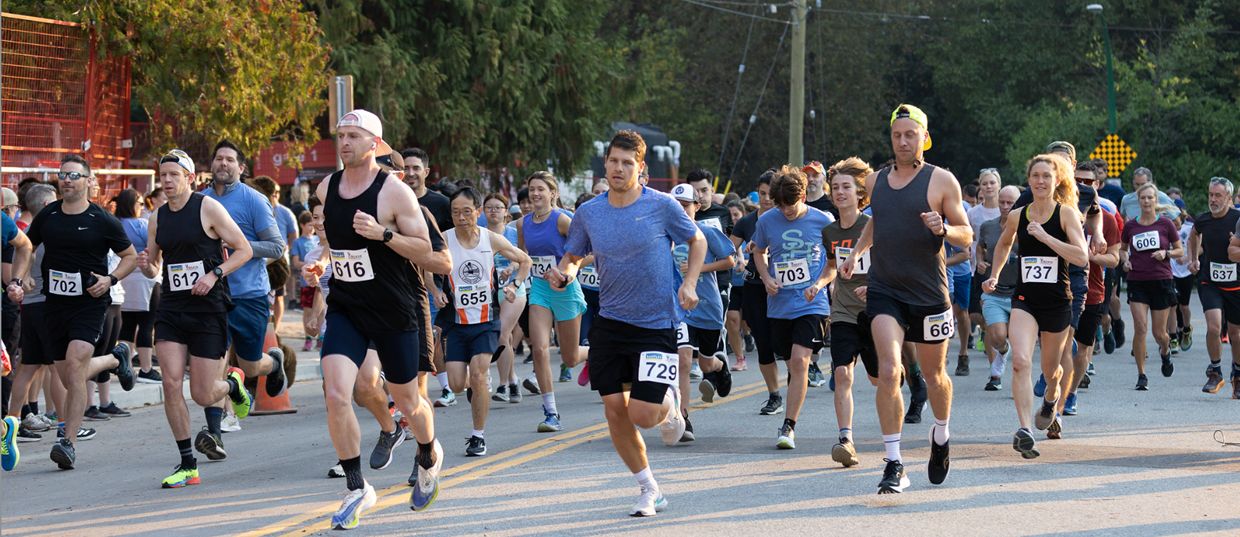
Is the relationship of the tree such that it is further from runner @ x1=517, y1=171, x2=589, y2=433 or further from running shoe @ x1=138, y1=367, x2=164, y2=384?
runner @ x1=517, y1=171, x2=589, y2=433

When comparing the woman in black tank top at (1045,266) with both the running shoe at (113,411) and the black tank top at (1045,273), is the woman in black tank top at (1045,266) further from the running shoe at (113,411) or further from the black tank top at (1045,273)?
the running shoe at (113,411)

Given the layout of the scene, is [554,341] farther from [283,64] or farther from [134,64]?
[134,64]

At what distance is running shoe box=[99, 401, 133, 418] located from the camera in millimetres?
13312

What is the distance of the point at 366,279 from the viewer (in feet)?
24.8

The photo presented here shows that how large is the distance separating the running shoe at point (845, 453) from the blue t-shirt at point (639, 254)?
6.13ft

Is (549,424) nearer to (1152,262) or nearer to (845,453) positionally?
(845,453)

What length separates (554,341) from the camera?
21453 mm

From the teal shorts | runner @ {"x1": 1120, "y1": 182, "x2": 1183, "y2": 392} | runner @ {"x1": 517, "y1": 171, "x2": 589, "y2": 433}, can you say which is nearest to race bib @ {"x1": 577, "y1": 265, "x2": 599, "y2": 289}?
runner @ {"x1": 517, "y1": 171, "x2": 589, "y2": 433}

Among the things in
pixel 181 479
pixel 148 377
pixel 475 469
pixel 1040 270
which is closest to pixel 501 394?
pixel 148 377

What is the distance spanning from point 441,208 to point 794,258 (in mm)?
2551

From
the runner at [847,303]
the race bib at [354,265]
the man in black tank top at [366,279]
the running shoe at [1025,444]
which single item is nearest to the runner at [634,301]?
the man in black tank top at [366,279]

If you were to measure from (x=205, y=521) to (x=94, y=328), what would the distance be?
321cm

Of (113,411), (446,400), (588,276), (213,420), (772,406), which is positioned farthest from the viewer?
(588,276)

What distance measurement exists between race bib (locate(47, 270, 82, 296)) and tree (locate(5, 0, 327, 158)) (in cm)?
843
